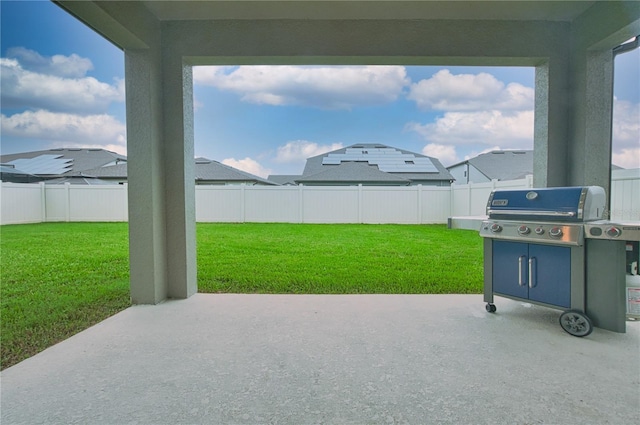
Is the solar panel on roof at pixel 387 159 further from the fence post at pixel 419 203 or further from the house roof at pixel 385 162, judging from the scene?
the fence post at pixel 419 203

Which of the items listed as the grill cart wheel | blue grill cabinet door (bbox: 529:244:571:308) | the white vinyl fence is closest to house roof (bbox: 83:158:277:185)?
the white vinyl fence

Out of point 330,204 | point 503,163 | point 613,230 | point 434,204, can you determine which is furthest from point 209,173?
point 503,163

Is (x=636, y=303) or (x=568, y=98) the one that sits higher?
(x=568, y=98)

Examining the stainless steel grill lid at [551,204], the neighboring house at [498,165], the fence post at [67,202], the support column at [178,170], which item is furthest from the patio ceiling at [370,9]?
the neighboring house at [498,165]

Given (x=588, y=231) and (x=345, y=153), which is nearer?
(x=588, y=231)

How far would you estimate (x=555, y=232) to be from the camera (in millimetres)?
2629

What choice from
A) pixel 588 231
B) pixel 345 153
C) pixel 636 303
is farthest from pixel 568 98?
pixel 345 153

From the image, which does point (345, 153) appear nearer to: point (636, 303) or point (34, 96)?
point (34, 96)

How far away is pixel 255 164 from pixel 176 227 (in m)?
11.7

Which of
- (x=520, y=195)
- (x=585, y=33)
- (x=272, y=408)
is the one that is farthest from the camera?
(x=585, y=33)

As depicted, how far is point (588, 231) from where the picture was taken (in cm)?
248

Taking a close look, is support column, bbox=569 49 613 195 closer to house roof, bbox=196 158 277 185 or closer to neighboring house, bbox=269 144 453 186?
neighboring house, bbox=269 144 453 186

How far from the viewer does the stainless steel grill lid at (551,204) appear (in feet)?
8.36

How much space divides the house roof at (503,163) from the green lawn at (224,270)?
463 inches
